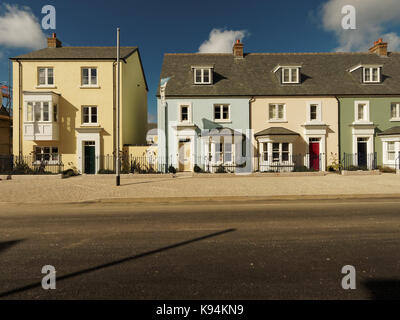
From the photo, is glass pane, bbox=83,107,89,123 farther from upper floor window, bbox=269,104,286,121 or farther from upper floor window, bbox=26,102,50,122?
upper floor window, bbox=269,104,286,121

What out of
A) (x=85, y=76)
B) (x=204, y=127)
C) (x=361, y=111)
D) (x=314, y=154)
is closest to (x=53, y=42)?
(x=85, y=76)

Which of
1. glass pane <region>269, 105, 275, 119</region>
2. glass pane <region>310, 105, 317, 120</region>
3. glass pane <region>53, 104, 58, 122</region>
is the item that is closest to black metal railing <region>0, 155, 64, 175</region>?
glass pane <region>53, 104, 58, 122</region>

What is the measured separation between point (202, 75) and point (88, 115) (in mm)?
10736

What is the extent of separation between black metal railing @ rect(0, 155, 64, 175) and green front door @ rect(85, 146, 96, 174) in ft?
6.22

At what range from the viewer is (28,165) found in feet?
57.9

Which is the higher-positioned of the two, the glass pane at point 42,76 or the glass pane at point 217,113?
the glass pane at point 42,76

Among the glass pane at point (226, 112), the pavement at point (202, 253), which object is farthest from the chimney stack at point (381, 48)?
the pavement at point (202, 253)

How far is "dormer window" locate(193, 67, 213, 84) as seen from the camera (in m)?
20.0

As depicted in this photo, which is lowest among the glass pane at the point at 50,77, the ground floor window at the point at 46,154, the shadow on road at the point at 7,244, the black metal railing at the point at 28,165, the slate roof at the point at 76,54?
the shadow on road at the point at 7,244

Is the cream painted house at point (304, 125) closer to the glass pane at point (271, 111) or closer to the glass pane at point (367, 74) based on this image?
the glass pane at point (271, 111)

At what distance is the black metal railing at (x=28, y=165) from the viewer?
16.2 metres

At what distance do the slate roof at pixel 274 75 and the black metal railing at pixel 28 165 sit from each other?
37.3 feet

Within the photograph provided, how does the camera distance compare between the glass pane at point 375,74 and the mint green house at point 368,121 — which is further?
the glass pane at point 375,74

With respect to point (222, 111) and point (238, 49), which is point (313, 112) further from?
point (238, 49)
